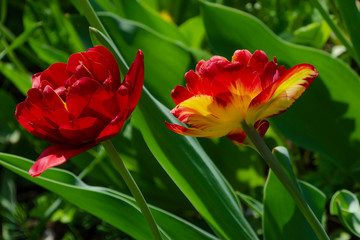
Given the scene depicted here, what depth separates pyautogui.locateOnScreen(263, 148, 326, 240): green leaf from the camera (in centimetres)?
75

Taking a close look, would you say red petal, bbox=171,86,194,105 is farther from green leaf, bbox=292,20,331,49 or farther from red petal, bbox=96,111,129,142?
green leaf, bbox=292,20,331,49

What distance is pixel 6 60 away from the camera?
2160 millimetres

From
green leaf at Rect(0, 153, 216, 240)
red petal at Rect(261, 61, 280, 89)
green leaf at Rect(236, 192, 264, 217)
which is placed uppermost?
red petal at Rect(261, 61, 280, 89)

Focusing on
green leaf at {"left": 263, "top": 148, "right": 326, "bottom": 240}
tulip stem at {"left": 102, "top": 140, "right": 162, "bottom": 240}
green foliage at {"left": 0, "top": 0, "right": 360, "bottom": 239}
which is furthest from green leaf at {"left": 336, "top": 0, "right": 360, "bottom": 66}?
tulip stem at {"left": 102, "top": 140, "right": 162, "bottom": 240}

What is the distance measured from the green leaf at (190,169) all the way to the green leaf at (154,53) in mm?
280

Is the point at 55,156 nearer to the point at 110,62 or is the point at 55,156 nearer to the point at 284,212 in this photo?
the point at 110,62

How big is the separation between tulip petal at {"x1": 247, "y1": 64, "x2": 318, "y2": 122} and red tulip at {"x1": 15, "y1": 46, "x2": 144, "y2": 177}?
0.11 metres

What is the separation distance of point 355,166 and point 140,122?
0.54m

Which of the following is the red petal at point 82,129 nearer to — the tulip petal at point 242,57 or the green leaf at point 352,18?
the tulip petal at point 242,57

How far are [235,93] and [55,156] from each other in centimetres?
17

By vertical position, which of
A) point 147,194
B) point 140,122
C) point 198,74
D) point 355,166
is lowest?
point 147,194

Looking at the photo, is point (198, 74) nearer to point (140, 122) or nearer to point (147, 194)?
point (140, 122)

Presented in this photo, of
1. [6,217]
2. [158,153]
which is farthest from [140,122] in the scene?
[6,217]

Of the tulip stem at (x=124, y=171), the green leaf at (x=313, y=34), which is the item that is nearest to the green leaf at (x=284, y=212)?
the tulip stem at (x=124, y=171)
